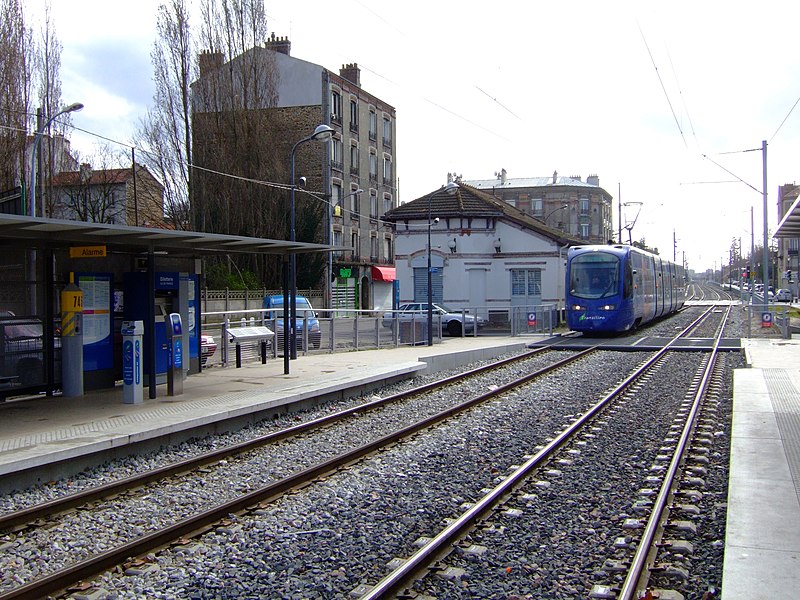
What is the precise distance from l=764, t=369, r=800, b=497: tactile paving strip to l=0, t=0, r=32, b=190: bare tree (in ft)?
91.2

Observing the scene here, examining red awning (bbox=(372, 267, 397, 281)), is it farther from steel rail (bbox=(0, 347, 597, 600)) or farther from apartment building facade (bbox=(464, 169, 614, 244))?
apartment building facade (bbox=(464, 169, 614, 244))

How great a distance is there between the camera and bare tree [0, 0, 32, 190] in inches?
1248

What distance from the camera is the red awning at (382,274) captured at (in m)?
58.2

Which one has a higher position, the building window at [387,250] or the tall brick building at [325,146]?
the tall brick building at [325,146]

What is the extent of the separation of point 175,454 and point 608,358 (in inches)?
609

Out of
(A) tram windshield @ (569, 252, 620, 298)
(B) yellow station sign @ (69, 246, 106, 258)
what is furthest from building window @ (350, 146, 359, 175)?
(B) yellow station sign @ (69, 246, 106, 258)

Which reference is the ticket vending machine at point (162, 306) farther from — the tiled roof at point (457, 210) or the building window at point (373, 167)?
the building window at point (373, 167)


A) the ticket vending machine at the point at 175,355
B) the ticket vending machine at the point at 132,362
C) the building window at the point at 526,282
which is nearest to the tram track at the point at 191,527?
the ticket vending machine at the point at 132,362

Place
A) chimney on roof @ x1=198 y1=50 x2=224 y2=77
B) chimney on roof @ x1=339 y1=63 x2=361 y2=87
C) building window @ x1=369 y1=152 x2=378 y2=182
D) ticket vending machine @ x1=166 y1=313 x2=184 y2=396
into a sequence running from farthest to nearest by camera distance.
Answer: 1. building window @ x1=369 y1=152 x2=378 y2=182
2. chimney on roof @ x1=339 y1=63 x2=361 y2=87
3. chimney on roof @ x1=198 y1=50 x2=224 y2=77
4. ticket vending machine @ x1=166 y1=313 x2=184 y2=396

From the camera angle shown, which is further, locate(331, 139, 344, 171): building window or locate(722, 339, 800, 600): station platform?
locate(331, 139, 344, 171): building window

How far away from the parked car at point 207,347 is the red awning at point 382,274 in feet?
133

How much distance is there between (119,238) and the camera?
11547mm

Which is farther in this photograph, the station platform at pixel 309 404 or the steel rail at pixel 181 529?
the station platform at pixel 309 404

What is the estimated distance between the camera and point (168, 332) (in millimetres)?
12789
